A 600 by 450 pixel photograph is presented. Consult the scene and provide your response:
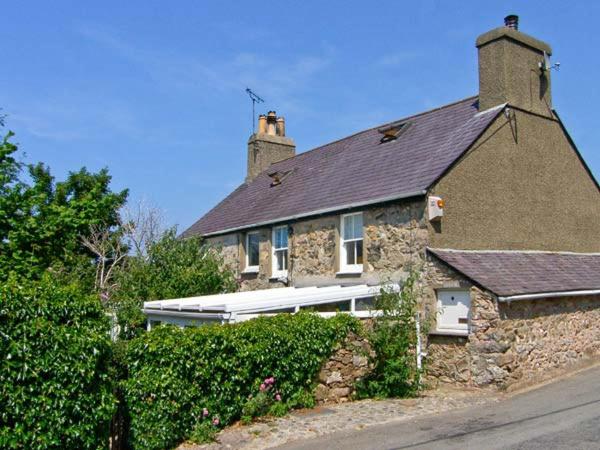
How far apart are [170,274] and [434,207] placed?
362 inches

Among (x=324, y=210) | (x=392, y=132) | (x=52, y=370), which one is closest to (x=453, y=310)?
(x=324, y=210)

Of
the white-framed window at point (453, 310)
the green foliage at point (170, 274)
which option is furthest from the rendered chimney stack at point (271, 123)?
the white-framed window at point (453, 310)

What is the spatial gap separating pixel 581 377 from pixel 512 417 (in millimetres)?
4688

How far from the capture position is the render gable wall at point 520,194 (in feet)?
49.4

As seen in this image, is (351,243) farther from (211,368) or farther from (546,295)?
(211,368)

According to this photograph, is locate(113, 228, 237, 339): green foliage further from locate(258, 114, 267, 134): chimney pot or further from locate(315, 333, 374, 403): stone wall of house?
locate(258, 114, 267, 134): chimney pot

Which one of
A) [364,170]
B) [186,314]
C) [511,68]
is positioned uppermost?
[511,68]

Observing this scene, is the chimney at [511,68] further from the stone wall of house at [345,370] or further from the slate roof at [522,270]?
the stone wall of house at [345,370]

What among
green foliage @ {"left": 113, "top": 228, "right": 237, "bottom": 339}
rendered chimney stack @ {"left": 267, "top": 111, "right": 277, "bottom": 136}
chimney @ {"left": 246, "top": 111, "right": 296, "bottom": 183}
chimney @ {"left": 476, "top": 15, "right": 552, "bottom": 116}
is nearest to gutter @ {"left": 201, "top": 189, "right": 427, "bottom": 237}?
green foliage @ {"left": 113, "top": 228, "right": 237, "bottom": 339}

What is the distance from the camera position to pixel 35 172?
2586cm

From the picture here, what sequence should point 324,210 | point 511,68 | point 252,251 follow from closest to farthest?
1. point 511,68
2. point 324,210
3. point 252,251

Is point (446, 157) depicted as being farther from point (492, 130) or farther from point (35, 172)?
point (35, 172)

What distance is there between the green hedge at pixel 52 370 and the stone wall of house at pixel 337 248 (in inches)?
308

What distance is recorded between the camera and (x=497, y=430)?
949 cm
